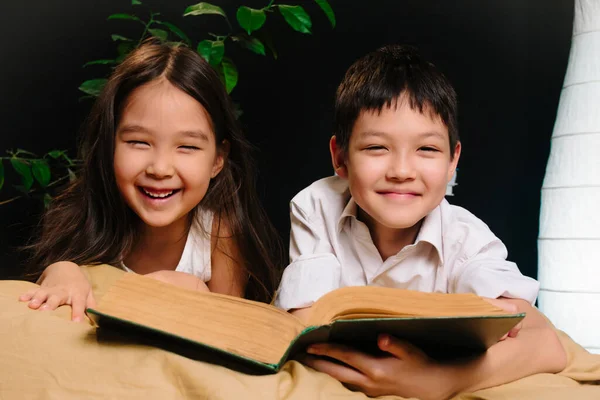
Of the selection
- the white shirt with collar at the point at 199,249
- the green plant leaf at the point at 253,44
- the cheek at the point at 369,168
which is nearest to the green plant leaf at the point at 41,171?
the white shirt with collar at the point at 199,249

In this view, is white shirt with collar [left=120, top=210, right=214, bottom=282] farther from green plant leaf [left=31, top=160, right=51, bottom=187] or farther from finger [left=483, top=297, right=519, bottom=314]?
finger [left=483, top=297, right=519, bottom=314]

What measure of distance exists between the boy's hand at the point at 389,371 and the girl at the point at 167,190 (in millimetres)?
611

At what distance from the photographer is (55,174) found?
2.29m

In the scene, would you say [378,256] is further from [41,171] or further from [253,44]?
[41,171]

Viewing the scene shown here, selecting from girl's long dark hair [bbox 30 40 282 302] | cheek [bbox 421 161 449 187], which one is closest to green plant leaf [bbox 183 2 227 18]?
girl's long dark hair [bbox 30 40 282 302]

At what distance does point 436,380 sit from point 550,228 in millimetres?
1154

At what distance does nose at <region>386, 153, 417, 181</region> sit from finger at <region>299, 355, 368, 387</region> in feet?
1.54

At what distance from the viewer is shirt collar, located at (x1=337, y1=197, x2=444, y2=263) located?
1.42m

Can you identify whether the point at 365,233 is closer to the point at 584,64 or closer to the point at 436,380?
the point at 436,380

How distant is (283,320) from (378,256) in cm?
59

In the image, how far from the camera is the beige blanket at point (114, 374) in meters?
0.85

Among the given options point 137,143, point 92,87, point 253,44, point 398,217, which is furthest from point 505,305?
point 92,87

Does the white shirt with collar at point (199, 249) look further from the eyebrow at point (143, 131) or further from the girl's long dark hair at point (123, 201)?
the eyebrow at point (143, 131)

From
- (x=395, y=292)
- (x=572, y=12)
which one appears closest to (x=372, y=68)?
(x=395, y=292)
